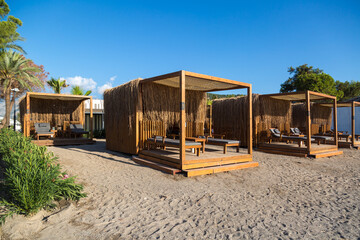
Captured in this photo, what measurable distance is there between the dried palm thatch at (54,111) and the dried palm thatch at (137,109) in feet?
17.0

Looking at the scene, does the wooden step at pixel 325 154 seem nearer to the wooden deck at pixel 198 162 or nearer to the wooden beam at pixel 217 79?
the wooden deck at pixel 198 162

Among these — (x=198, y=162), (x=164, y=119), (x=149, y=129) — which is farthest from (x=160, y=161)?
(x=164, y=119)

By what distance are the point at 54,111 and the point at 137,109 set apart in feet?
26.8

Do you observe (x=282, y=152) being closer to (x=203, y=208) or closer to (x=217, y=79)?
(x=217, y=79)

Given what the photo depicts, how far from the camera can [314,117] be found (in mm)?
15359

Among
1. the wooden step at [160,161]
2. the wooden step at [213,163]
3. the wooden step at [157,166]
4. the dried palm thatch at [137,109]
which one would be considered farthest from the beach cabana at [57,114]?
the wooden step at [213,163]

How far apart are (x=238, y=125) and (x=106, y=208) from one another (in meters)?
8.53

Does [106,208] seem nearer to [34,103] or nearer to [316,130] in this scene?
[34,103]

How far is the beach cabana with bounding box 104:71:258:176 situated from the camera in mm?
6078

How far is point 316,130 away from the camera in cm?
1458

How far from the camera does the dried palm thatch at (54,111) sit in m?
13.1

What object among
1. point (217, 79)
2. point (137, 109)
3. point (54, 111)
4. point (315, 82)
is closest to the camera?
point (217, 79)

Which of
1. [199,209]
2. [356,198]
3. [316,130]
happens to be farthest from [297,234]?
[316,130]

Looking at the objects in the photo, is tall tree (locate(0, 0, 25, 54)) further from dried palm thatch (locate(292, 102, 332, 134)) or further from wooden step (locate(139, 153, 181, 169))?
dried palm thatch (locate(292, 102, 332, 134))
